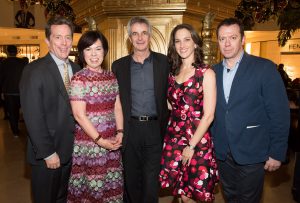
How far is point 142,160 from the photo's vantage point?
7.94ft

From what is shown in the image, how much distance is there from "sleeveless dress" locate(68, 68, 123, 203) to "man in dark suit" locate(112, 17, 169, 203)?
24 centimetres

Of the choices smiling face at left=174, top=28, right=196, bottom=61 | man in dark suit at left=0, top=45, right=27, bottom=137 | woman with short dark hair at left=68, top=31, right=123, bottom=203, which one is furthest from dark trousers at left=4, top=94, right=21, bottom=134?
smiling face at left=174, top=28, right=196, bottom=61

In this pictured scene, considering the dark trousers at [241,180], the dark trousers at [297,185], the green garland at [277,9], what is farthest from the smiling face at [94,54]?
the green garland at [277,9]

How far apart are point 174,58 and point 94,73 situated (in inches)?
22.4

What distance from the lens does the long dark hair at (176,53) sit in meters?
2.02

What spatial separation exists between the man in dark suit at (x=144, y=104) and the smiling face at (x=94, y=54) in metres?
0.34

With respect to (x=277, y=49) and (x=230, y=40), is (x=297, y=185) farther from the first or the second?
(x=277, y=49)

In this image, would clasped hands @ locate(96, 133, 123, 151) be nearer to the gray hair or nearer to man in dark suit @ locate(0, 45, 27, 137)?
the gray hair

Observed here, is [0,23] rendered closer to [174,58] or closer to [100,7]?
[100,7]

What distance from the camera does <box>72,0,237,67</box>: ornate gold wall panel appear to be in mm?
2273

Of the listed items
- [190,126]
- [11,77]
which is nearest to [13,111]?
[11,77]

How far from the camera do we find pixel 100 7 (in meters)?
2.37

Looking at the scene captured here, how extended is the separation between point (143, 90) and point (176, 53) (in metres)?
0.39

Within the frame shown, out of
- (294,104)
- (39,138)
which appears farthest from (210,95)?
(294,104)
